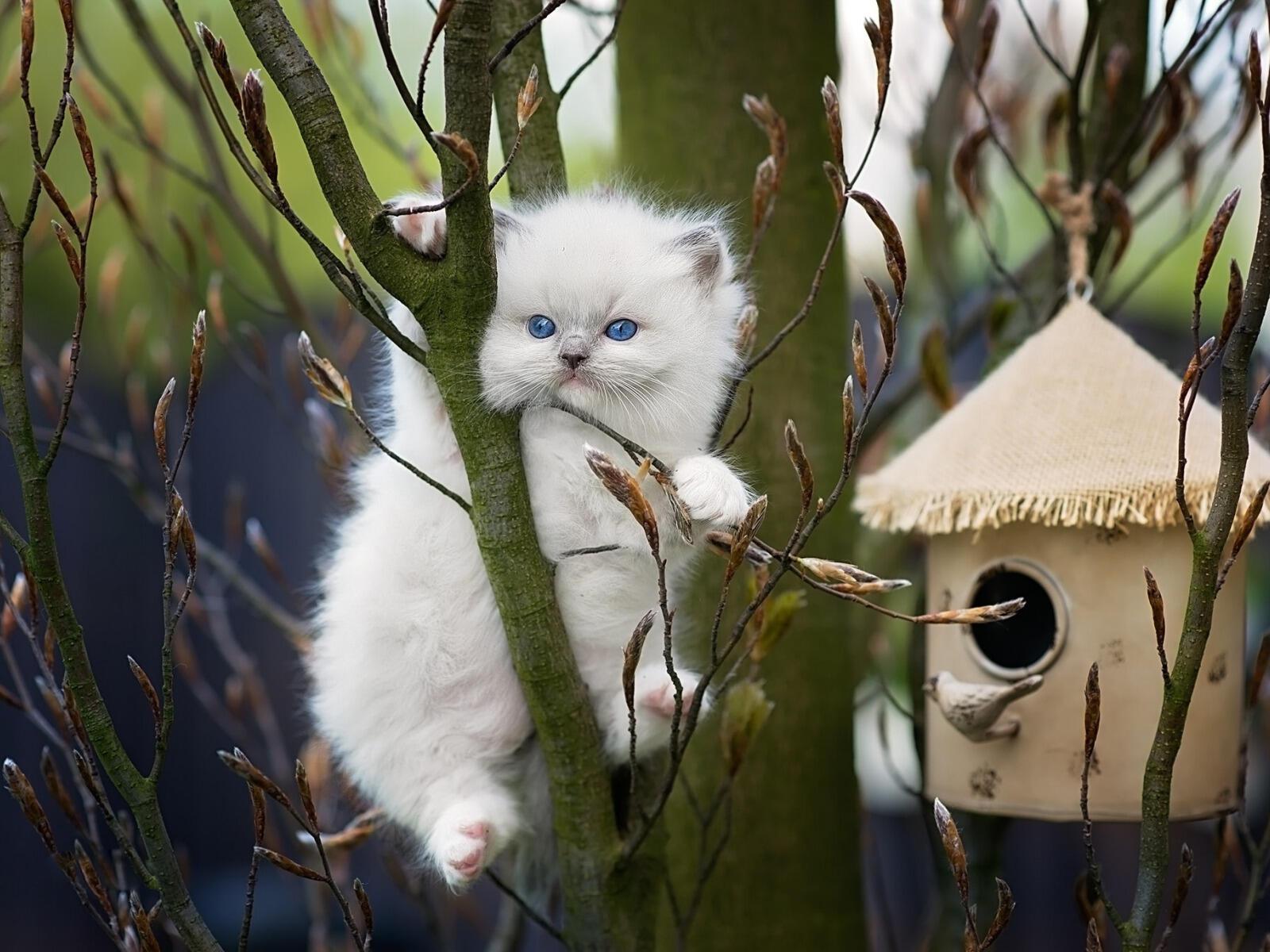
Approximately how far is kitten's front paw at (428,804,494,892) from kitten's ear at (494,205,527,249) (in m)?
0.60

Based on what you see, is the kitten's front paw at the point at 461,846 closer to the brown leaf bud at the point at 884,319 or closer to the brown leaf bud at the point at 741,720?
the brown leaf bud at the point at 741,720

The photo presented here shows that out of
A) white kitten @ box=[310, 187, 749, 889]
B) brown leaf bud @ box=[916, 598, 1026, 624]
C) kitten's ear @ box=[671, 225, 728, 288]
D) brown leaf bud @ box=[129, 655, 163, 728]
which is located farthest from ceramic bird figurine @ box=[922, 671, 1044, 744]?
brown leaf bud @ box=[129, 655, 163, 728]

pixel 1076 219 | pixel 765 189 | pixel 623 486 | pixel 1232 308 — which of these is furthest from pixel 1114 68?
pixel 623 486

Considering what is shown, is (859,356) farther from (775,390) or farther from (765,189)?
(775,390)

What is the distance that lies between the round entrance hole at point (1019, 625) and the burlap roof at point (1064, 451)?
10cm

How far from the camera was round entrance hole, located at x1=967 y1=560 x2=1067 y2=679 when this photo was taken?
1.59 m

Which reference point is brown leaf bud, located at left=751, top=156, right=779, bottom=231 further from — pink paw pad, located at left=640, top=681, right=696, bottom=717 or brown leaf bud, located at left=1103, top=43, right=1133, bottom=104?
brown leaf bud, located at left=1103, top=43, right=1133, bottom=104

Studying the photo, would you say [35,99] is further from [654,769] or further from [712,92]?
[654,769]

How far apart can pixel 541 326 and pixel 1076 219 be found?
86 cm

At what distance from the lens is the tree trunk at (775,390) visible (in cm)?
179

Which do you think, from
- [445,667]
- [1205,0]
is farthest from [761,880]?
[1205,0]

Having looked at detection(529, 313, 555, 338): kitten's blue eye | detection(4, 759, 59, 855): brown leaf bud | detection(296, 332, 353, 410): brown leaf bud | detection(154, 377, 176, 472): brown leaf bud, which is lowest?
detection(4, 759, 59, 855): brown leaf bud

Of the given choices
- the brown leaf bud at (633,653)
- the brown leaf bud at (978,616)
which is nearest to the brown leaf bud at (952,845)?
the brown leaf bud at (978,616)

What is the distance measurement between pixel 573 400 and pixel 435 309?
0.22m
